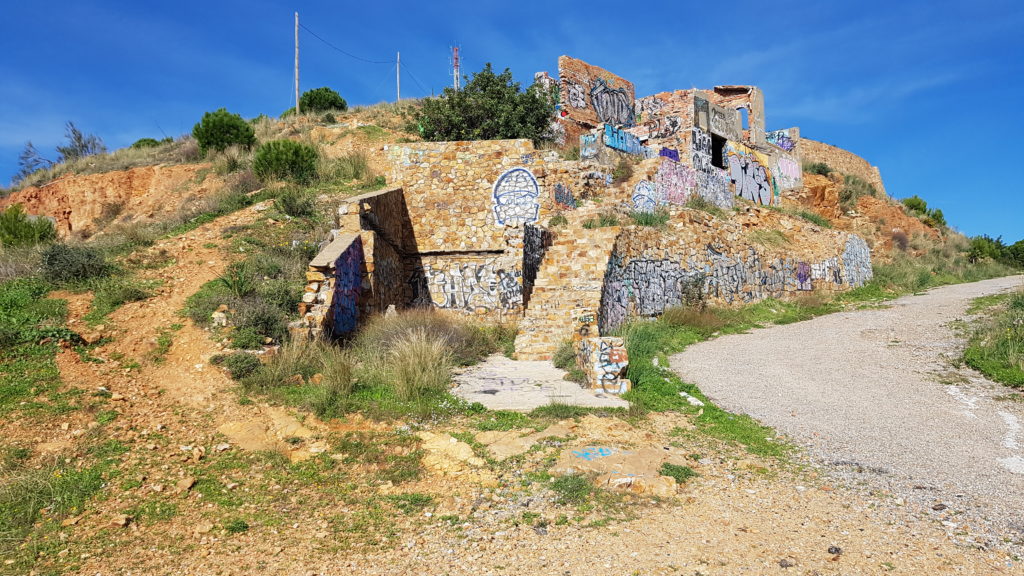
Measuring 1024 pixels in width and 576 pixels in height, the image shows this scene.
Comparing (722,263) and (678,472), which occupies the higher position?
(722,263)

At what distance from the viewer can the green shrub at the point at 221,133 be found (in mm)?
23422

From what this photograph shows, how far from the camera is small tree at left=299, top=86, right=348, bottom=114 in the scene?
100 feet

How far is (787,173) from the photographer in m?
26.7

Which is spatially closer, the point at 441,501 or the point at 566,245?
the point at 441,501

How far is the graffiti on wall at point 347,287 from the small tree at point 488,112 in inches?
431

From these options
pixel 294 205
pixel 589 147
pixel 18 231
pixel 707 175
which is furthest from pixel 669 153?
pixel 18 231

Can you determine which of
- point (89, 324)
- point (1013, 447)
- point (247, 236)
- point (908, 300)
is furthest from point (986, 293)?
point (89, 324)

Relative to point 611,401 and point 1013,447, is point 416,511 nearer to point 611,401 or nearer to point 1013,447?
point 611,401

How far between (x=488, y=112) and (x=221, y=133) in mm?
11460

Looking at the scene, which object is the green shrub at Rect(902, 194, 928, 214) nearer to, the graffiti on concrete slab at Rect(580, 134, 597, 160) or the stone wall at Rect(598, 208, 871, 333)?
the stone wall at Rect(598, 208, 871, 333)

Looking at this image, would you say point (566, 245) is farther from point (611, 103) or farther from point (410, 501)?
point (611, 103)

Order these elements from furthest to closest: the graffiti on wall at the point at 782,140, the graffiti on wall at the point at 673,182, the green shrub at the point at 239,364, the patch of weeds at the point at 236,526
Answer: the graffiti on wall at the point at 782,140 < the graffiti on wall at the point at 673,182 < the green shrub at the point at 239,364 < the patch of weeds at the point at 236,526

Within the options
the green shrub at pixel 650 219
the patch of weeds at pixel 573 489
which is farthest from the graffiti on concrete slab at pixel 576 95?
the patch of weeds at pixel 573 489

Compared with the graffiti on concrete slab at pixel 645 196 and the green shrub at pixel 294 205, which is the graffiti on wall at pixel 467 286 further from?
the graffiti on concrete slab at pixel 645 196
